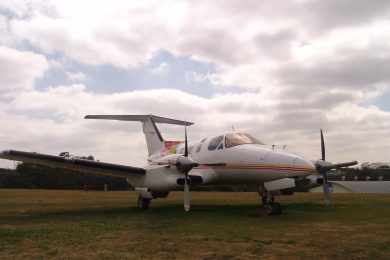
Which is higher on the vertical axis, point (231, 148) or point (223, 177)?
point (231, 148)

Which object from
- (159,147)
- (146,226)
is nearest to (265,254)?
(146,226)

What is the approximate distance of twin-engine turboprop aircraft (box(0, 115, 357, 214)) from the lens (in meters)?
14.3

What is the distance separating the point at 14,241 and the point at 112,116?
1554 cm

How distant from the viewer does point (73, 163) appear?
1719cm

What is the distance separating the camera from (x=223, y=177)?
16703mm

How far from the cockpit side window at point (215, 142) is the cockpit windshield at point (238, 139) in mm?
356

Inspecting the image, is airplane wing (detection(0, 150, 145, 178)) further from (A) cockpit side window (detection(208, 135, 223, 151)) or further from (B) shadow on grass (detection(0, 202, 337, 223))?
(A) cockpit side window (detection(208, 135, 223, 151))

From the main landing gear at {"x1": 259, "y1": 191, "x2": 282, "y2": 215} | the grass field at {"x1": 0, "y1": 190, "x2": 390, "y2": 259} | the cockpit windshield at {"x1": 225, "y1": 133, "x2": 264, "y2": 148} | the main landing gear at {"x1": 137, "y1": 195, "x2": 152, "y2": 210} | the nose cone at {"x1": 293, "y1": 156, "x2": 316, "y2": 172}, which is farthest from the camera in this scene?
the main landing gear at {"x1": 137, "y1": 195, "x2": 152, "y2": 210}

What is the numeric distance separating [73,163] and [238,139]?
710cm

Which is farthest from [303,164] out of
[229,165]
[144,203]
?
[144,203]

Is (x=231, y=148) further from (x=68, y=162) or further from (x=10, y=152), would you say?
(x=10, y=152)

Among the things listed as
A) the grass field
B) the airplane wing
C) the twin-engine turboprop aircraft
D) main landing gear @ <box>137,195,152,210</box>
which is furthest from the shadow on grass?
the grass field

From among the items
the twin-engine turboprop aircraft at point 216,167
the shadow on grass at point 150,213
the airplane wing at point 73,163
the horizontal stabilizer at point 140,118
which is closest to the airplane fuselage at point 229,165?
the twin-engine turboprop aircraft at point 216,167

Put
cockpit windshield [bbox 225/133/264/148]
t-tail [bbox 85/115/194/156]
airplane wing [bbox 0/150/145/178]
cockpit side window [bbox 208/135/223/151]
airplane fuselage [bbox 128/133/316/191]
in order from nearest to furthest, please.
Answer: airplane fuselage [bbox 128/133/316/191] < cockpit windshield [bbox 225/133/264/148] < airplane wing [bbox 0/150/145/178] < cockpit side window [bbox 208/135/223/151] < t-tail [bbox 85/115/194/156]
